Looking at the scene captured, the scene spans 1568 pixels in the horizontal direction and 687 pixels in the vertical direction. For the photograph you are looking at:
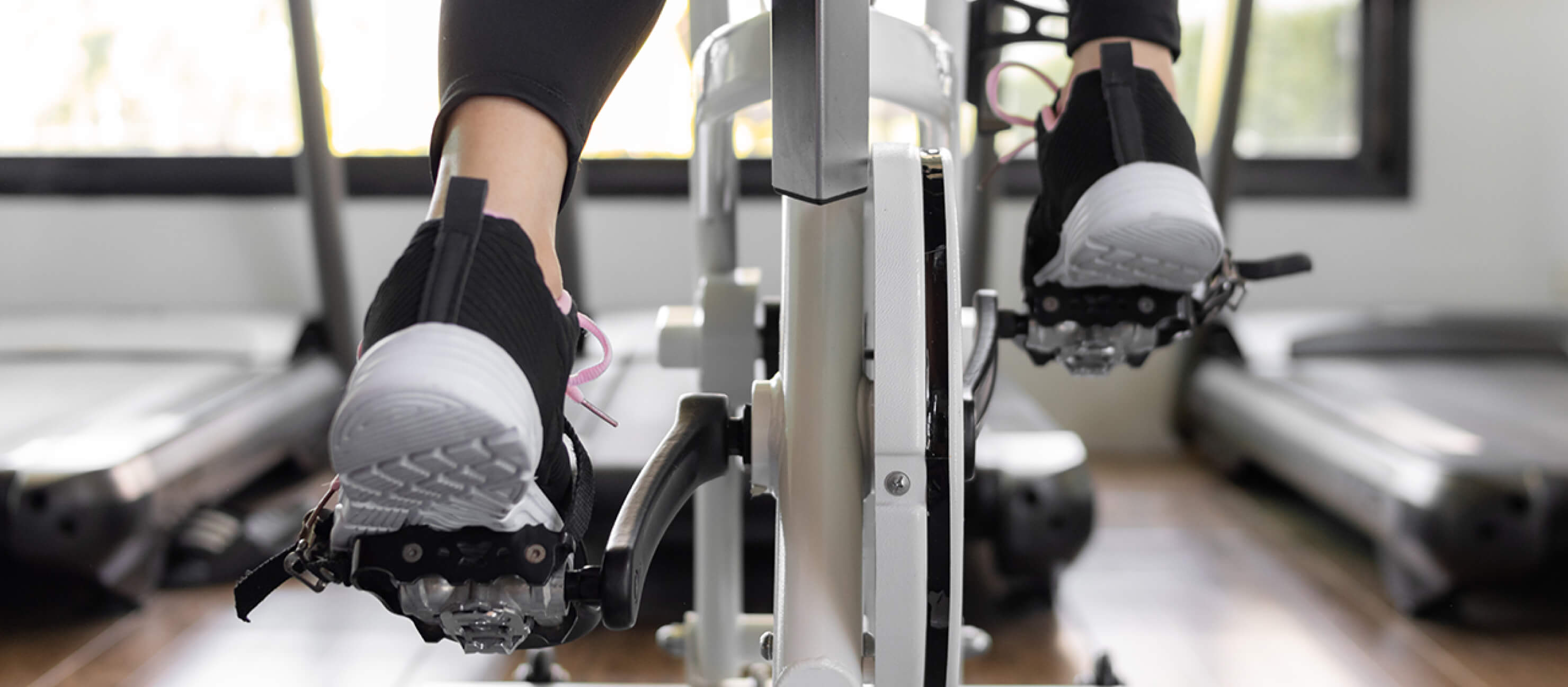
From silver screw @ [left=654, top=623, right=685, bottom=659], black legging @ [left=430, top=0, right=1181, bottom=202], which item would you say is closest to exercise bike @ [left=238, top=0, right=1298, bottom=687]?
black legging @ [left=430, top=0, right=1181, bottom=202]

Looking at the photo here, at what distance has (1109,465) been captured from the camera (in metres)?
2.53

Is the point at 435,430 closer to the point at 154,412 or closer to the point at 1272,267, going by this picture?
the point at 1272,267

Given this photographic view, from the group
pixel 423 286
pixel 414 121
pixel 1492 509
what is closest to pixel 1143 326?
pixel 423 286

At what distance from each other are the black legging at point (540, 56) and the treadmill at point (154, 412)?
1258 mm

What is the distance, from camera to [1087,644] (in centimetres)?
151

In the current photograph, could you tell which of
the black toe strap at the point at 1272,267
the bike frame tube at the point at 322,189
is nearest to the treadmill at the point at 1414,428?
the black toe strap at the point at 1272,267

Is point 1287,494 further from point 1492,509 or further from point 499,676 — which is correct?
point 499,676

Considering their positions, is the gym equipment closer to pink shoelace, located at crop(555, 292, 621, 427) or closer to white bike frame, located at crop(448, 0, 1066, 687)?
white bike frame, located at crop(448, 0, 1066, 687)

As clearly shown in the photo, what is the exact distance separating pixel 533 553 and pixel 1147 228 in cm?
44

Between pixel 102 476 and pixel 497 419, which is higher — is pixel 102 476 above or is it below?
below

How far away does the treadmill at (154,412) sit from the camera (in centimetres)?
154

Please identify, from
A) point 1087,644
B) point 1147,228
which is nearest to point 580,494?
point 1147,228

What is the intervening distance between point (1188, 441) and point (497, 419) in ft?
7.65

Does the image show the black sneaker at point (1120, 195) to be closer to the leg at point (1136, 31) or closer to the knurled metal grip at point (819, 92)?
the leg at point (1136, 31)
